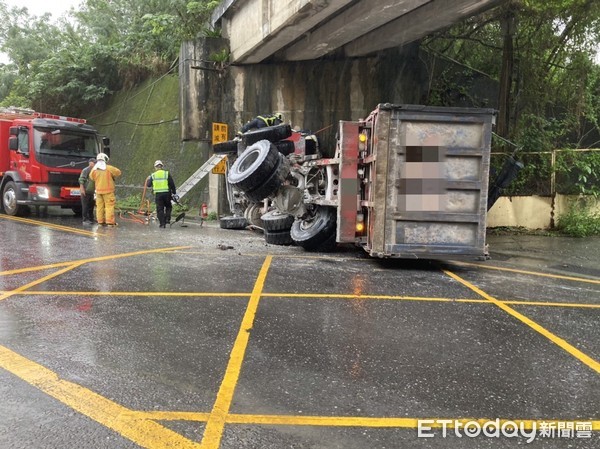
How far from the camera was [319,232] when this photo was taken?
8047 mm

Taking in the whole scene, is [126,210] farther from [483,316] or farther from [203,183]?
[483,316]

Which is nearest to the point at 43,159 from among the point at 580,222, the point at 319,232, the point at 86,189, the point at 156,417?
the point at 86,189

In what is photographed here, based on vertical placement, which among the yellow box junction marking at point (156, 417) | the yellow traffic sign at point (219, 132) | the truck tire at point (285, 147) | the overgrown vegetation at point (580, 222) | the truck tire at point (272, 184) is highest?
the yellow traffic sign at point (219, 132)

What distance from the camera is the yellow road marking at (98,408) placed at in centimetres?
239

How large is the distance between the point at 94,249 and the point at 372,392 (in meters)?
6.31

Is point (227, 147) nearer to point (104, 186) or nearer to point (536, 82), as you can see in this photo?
point (104, 186)

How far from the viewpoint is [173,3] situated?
63.5 feet

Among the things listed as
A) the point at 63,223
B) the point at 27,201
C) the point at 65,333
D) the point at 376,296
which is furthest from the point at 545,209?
the point at 27,201

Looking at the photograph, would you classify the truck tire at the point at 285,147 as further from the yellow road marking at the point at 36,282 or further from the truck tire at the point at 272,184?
the yellow road marking at the point at 36,282

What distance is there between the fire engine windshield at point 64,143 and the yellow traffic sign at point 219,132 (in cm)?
323

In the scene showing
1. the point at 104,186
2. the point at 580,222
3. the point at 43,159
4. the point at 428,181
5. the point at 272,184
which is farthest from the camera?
the point at 43,159

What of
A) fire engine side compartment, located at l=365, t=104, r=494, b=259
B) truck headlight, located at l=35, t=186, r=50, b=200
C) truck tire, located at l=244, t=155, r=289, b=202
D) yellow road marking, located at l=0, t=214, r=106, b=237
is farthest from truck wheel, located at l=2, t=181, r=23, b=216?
fire engine side compartment, located at l=365, t=104, r=494, b=259

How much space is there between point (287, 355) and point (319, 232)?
462 cm

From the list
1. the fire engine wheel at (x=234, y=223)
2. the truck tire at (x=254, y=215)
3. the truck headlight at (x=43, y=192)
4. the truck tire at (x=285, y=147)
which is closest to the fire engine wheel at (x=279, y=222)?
the truck tire at (x=285, y=147)
